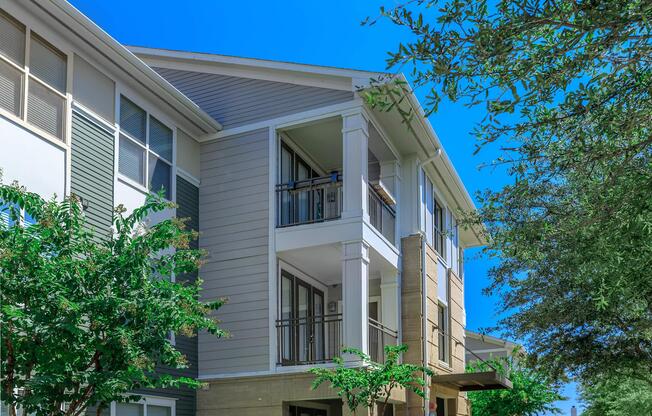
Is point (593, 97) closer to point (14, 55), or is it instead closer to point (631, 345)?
point (14, 55)

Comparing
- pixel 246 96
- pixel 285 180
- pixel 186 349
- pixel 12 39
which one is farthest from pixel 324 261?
pixel 12 39

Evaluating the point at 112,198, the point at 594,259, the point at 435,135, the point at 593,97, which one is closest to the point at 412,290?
the point at 435,135

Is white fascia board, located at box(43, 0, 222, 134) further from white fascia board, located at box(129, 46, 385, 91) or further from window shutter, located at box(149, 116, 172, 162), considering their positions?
white fascia board, located at box(129, 46, 385, 91)

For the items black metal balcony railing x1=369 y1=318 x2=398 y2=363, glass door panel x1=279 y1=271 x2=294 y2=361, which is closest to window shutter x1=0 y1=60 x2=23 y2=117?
glass door panel x1=279 y1=271 x2=294 y2=361

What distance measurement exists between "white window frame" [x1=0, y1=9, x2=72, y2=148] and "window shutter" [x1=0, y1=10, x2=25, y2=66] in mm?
43

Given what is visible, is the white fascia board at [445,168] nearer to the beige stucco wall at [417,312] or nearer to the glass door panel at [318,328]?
the beige stucco wall at [417,312]

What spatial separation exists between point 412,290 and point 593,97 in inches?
466

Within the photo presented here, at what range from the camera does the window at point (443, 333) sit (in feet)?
65.8

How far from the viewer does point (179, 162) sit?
52.1 ft

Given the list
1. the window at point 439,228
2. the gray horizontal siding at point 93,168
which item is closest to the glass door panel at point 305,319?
the window at point 439,228

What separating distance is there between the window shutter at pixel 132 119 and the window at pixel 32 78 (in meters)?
1.64

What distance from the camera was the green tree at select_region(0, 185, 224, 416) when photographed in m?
8.40

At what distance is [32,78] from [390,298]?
8.83m

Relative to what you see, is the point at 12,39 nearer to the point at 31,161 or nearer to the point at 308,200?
the point at 31,161
